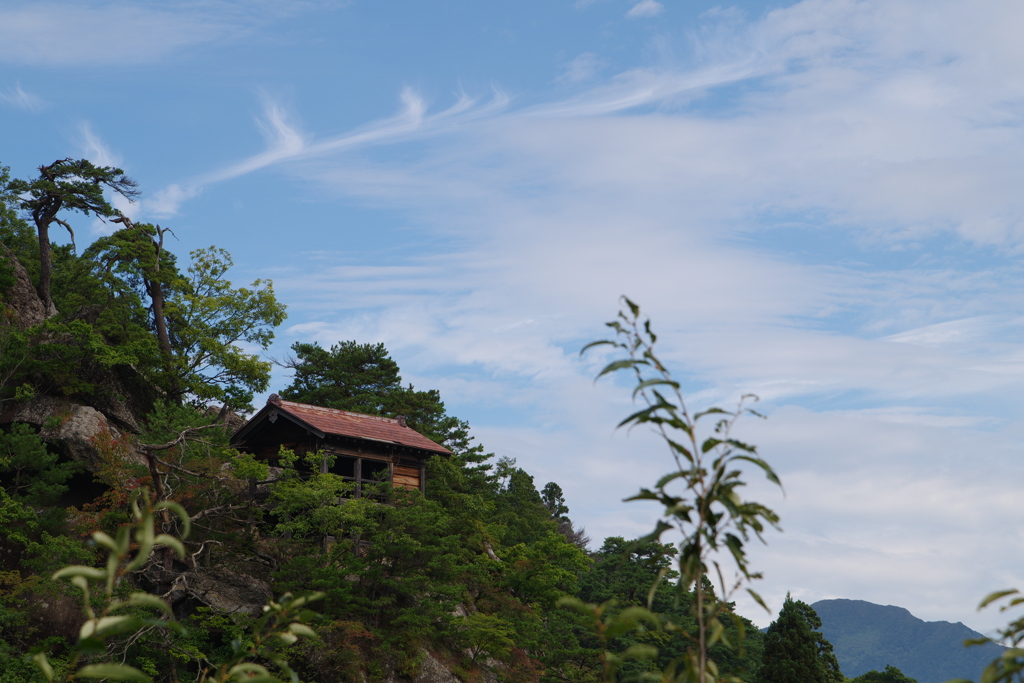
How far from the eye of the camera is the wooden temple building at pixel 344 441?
2406cm

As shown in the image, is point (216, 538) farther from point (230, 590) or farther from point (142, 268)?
point (142, 268)

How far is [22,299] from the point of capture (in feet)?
94.4

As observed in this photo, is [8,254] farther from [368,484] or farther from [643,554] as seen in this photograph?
[643,554]

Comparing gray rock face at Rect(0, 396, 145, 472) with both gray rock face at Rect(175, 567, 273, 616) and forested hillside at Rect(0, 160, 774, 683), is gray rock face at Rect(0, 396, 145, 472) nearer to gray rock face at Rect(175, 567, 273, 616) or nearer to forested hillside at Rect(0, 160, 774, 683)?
forested hillside at Rect(0, 160, 774, 683)

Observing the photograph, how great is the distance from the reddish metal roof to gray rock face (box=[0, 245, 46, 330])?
9707mm

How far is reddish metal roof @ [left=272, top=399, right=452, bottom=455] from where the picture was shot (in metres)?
24.2

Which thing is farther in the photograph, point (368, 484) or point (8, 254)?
point (8, 254)

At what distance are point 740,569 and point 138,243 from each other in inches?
1331

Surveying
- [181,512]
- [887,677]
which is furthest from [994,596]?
[887,677]

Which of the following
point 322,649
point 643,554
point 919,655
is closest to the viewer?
point 322,649

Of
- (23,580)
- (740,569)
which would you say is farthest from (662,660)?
(740,569)

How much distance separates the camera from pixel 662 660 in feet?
107

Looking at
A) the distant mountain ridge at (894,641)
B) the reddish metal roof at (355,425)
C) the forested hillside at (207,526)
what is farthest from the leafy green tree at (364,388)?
the distant mountain ridge at (894,641)

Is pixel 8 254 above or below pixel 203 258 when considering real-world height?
below
